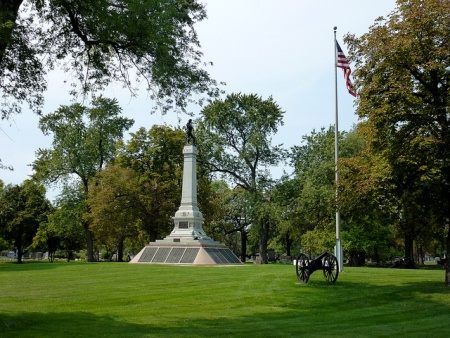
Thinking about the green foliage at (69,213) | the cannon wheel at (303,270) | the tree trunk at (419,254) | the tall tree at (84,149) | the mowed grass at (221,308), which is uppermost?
the tall tree at (84,149)

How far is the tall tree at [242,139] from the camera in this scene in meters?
47.6

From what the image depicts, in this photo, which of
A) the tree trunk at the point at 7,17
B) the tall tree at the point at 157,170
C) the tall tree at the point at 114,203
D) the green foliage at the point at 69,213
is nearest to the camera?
the tree trunk at the point at 7,17

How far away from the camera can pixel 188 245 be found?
35125mm

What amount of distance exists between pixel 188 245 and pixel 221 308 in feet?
74.4

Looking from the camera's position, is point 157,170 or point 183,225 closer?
point 183,225

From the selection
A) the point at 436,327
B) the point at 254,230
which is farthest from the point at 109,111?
the point at 436,327

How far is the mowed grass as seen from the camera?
9711 millimetres

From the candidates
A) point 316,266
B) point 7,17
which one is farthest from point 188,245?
point 7,17

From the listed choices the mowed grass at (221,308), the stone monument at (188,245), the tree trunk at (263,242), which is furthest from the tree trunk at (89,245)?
the mowed grass at (221,308)

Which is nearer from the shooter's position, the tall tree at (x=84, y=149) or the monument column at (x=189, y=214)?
the monument column at (x=189, y=214)

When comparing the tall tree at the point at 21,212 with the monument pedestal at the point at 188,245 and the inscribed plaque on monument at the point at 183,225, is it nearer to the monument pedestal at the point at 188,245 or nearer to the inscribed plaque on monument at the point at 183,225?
the inscribed plaque on monument at the point at 183,225

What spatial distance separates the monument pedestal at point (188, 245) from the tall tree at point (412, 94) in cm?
1838

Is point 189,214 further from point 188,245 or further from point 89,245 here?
point 89,245

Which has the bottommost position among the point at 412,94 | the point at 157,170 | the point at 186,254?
the point at 186,254
